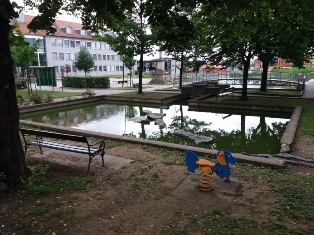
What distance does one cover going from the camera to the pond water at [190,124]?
9.39 metres

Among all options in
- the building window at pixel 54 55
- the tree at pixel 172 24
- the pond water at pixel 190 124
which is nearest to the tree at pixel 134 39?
the pond water at pixel 190 124

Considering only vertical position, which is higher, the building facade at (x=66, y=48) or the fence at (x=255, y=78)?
the building facade at (x=66, y=48)

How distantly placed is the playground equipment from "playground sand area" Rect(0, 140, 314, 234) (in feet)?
0.63

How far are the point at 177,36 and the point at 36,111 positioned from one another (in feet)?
39.7

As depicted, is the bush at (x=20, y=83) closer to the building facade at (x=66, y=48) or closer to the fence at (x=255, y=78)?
the fence at (x=255, y=78)

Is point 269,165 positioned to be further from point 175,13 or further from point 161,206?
point 175,13

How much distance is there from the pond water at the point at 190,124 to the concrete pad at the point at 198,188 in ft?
12.3

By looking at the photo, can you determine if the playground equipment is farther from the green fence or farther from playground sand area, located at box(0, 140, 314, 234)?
the green fence

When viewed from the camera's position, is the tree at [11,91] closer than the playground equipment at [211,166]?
Yes

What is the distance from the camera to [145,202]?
4.19 metres

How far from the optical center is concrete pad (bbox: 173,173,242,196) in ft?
14.9

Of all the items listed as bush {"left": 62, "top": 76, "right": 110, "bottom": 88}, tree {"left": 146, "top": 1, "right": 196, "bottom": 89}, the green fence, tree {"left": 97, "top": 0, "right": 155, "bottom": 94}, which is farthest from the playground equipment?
bush {"left": 62, "top": 76, "right": 110, "bottom": 88}

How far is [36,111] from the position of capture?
15172mm

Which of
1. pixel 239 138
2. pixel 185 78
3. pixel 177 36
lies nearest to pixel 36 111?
pixel 239 138
